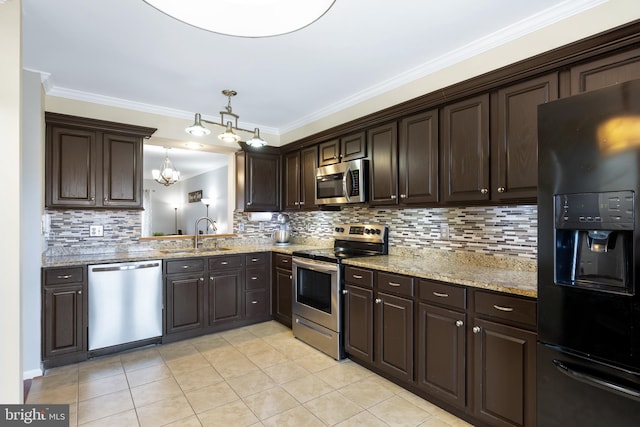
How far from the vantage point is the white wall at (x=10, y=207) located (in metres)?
1.73

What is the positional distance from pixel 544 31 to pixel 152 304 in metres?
3.88

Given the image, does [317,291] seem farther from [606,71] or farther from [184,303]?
[606,71]

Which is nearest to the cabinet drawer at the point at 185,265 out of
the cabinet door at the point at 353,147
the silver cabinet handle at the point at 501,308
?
the cabinet door at the point at 353,147

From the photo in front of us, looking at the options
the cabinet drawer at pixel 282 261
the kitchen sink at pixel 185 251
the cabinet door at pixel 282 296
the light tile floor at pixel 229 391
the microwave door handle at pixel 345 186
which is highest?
the microwave door handle at pixel 345 186

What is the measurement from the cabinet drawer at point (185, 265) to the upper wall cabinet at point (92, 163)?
0.71m

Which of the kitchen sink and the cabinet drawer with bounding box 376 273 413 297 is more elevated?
the kitchen sink

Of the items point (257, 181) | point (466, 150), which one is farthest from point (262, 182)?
point (466, 150)

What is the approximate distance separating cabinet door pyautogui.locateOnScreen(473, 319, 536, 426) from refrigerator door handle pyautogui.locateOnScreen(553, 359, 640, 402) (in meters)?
0.23

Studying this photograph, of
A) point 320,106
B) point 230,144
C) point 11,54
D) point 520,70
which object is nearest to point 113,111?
point 230,144

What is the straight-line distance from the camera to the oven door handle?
2.99 meters

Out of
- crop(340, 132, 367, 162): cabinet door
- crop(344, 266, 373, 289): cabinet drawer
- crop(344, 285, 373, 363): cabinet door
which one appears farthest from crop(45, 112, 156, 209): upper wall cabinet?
crop(344, 285, 373, 363): cabinet door

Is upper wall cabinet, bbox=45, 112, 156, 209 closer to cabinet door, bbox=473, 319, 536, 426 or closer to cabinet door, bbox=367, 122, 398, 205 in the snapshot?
cabinet door, bbox=367, 122, 398, 205

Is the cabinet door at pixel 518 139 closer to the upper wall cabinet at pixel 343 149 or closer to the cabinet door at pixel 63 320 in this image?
the upper wall cabinet at pixel 343 149

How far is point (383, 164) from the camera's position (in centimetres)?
300
